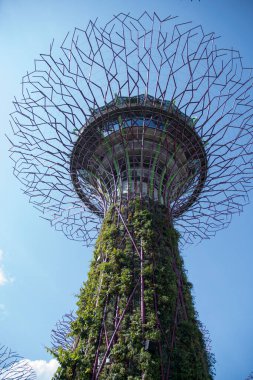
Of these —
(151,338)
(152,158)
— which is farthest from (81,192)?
(151,338)

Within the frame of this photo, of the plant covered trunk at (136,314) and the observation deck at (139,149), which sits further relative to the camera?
the observation deck at (139,149)

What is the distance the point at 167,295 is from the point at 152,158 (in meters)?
6.02

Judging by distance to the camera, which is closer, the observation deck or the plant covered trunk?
the plant covered trunk

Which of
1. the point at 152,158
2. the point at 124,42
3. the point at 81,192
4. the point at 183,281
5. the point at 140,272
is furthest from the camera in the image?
the point at 81,192

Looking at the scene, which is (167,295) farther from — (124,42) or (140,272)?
(124,42)

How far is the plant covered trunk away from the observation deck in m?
2.03

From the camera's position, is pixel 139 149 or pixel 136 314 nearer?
pixel 136 314

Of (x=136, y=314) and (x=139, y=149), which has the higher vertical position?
(x=139, y=149)

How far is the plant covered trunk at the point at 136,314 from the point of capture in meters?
8.47

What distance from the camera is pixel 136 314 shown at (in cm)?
931

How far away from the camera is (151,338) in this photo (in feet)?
28.3

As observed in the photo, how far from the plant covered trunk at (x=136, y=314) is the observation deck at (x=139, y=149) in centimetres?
203

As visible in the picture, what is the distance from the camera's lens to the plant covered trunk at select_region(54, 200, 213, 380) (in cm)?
847

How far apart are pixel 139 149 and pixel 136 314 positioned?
22.9 feet
